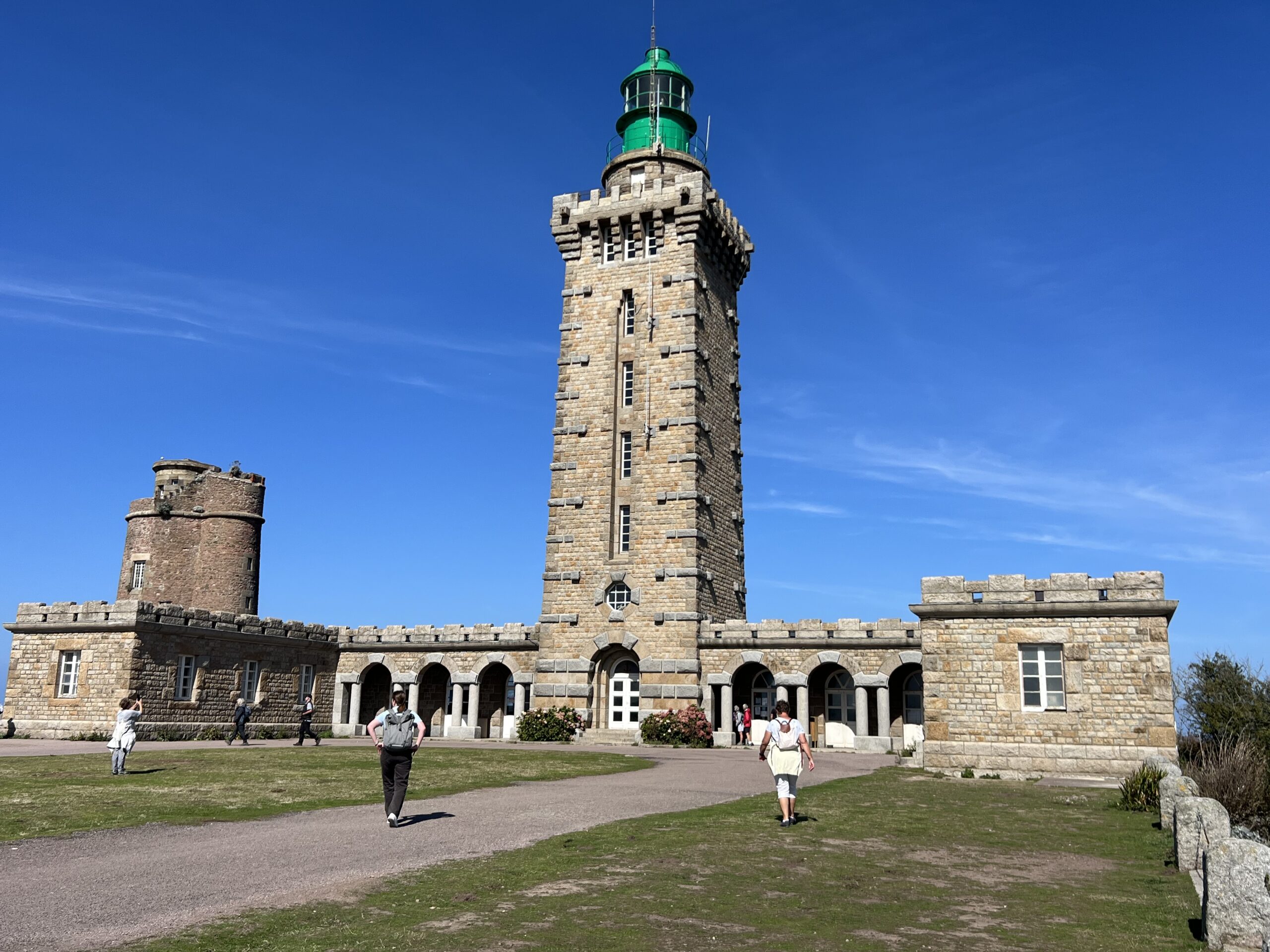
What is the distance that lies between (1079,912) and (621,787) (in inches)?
376

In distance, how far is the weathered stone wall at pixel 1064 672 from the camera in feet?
65.0

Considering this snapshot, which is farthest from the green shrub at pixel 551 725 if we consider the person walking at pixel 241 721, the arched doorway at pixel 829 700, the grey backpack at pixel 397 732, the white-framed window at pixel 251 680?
the grey backpack at pixel 397 732

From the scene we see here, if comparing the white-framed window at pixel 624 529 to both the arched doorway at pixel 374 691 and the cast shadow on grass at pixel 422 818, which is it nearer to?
the arched doorway at pixel 374 691

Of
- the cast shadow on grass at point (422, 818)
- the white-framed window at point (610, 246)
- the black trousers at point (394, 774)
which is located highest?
the white-framed window at point (610, 246)

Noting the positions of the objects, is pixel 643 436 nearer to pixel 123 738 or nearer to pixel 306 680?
pixel 306 680

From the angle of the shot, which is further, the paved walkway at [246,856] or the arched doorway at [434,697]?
the arched doorway at [434,697]

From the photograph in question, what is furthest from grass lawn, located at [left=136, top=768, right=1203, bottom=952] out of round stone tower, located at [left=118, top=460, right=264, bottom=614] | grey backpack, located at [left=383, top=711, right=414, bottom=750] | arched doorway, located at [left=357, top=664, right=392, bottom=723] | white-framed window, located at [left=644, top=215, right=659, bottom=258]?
round stone tower, located at [left=118, top=460, right=264, bottom=614]

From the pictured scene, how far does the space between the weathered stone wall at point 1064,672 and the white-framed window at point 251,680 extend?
22.2 meters

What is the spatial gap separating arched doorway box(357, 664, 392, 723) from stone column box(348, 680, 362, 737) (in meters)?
0.14

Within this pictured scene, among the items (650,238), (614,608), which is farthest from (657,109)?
(614,608)

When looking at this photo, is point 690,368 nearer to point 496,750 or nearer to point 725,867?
point 496,750

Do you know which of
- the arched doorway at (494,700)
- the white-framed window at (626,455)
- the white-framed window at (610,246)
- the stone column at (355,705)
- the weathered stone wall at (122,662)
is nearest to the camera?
the weathered stone wall at (122,662)

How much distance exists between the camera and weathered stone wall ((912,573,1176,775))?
779 inches

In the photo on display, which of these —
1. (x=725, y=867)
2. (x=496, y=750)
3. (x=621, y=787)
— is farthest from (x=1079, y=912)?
(x=496, y=750)
